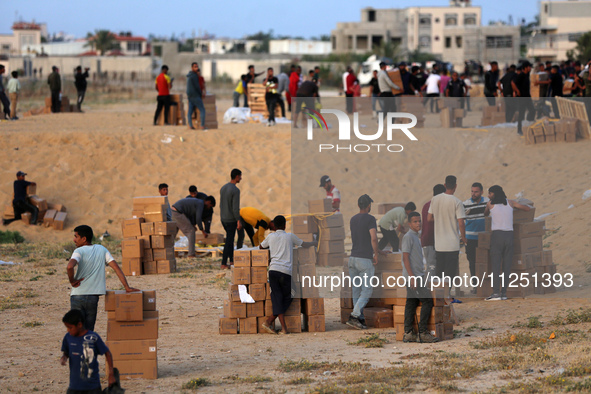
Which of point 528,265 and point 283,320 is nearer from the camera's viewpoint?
point 283,320

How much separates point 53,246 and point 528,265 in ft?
32.3

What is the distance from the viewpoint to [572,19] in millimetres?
75688

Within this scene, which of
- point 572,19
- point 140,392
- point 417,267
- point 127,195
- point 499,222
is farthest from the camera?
point 572,19

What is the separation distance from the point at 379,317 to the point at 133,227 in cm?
540

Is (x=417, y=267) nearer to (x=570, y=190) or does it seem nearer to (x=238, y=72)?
(x=570, y=190)

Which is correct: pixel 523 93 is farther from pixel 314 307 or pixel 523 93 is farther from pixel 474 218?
pixel 314 307

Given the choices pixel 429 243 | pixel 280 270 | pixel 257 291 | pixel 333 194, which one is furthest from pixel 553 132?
Answer: pixel 257 291

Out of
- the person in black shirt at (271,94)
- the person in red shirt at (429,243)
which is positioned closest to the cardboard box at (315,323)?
the person in red shirt at (429,243)

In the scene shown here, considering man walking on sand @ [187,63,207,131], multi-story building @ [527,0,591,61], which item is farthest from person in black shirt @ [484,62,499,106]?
multi-story building @ [527,0,591,61]

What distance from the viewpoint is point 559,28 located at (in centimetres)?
7544

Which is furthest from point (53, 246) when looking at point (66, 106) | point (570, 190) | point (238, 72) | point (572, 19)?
point (572, 19)

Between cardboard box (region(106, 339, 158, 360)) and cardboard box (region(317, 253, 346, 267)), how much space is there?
5.13m

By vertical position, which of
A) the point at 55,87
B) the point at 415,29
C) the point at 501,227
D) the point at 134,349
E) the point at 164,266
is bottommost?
the point at 164,266

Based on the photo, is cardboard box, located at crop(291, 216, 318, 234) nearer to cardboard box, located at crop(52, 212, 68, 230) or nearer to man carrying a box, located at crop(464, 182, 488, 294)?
man carrying a box, located at crop(464, 182, 488, 294)
